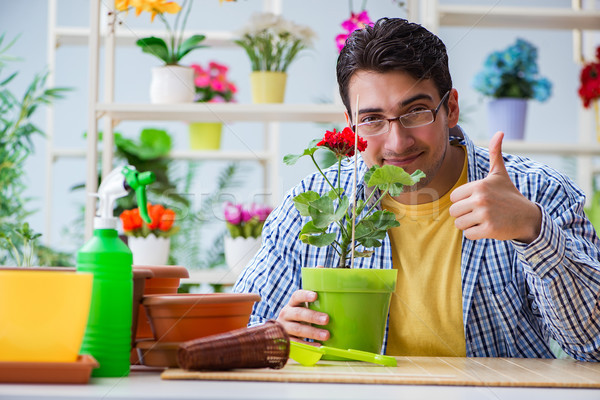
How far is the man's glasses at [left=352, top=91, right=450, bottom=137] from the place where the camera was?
149cm

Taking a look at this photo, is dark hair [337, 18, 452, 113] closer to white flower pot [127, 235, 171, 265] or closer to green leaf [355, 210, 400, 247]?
green leaf [355, 210, 400, 247]

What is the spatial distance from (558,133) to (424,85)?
2609mm

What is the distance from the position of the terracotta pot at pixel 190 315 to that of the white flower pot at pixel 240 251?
163 centimetres

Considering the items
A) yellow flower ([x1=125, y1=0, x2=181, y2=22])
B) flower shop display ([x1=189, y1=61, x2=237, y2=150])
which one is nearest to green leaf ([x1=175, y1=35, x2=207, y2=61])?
yellow flower ([x1=125, y1=0, x2=181, y2=22])

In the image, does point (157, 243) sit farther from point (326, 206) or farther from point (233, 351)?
point (233, 351)

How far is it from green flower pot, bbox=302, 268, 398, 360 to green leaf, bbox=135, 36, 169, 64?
5.64 feet

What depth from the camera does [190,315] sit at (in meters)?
0.87

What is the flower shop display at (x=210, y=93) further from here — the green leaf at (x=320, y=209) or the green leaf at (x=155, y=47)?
the green leaf at (x=320, y=209)

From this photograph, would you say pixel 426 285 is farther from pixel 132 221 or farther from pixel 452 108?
pixel 132 221

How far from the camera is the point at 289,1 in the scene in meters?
3.87

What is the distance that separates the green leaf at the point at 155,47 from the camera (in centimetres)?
249

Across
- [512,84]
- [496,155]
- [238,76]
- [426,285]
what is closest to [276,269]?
[426,285]

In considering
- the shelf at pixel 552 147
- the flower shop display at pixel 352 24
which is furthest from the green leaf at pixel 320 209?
the shelf at pixel 552 147

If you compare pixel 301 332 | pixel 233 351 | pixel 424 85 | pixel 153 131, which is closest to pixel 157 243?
pixel 153 131
